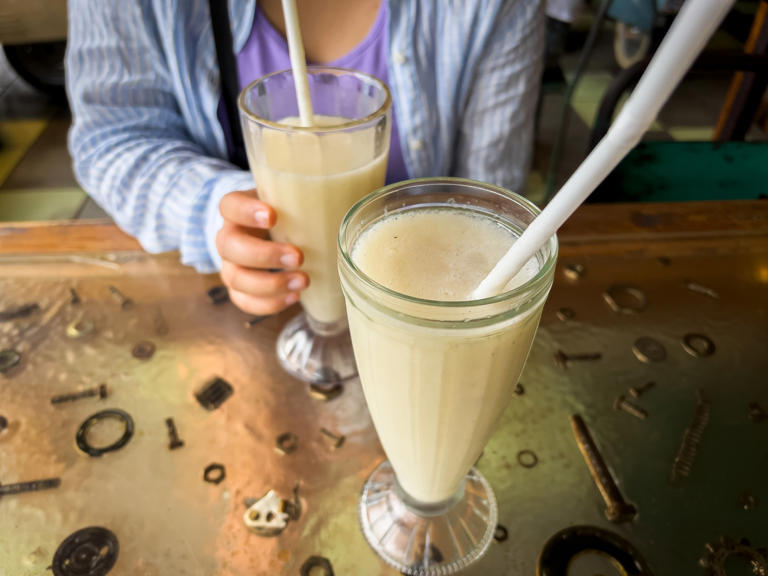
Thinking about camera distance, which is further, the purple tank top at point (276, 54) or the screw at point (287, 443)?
the purple tank top at point (276, 54)

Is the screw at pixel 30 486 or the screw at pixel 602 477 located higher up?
the screw at pixel 602 477

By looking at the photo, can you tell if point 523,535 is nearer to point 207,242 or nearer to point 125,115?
point 207,242

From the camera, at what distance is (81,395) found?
61 cm

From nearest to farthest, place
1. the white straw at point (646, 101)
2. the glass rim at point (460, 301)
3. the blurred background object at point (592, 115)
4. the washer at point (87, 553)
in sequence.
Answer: the white straw at point (646, 101) → the glass rim at point (460, 301) → the washer at point (87, 553) → the blurred background object at point (592, 115)

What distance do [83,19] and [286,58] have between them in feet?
0.99

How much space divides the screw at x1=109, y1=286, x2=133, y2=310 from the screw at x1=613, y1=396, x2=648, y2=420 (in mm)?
566

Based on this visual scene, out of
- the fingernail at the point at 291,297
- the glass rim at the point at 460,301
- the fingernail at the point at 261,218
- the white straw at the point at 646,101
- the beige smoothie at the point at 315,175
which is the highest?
the white straw at the point at 646,101

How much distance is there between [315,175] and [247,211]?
0.30 ft

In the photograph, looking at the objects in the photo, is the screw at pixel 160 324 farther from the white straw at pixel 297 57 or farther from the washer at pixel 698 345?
the washer at pixel 698 345

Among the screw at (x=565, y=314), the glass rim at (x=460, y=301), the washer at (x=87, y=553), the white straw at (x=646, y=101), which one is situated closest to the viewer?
the white straw at (x=646, y=101)

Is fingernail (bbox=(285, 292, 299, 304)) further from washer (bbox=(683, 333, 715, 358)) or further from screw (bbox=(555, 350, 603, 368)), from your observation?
washer (bbox=(683, 333, 715, 358))

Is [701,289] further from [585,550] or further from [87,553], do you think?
[87,553]

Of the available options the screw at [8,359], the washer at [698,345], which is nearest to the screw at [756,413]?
the washer at [698,345]

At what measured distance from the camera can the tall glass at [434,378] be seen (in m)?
0.35
